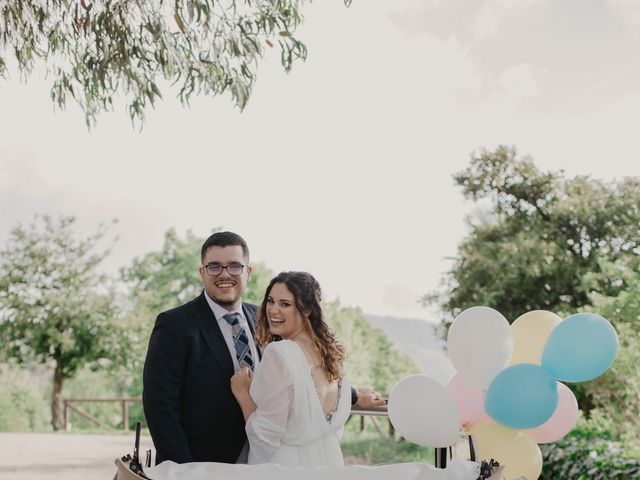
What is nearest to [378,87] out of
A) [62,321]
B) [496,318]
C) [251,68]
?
[62,321]

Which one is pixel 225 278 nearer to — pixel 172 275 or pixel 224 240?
pixel 224 240

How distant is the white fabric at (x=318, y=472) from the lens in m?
2.59

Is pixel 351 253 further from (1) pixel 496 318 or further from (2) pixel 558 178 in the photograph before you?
(1) pixel 496 318

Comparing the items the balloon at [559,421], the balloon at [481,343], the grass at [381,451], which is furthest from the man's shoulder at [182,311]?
the grass at [381,451]

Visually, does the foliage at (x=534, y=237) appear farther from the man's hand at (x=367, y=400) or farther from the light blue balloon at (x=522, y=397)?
the man's hand at (x=367, y=400)

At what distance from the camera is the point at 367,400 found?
3789mm

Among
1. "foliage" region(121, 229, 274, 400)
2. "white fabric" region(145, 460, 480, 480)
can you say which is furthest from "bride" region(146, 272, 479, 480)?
"foliage" region(121, 229, 274, 400)

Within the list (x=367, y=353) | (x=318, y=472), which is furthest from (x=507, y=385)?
(x=367, y=353)

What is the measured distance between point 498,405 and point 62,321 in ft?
61.0

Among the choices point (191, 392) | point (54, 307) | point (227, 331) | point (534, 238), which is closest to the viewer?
point (191, 392)

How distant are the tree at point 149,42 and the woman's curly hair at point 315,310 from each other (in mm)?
3536

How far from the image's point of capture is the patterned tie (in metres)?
3.46

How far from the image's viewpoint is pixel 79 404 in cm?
2842

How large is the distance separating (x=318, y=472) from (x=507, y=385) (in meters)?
1.37
